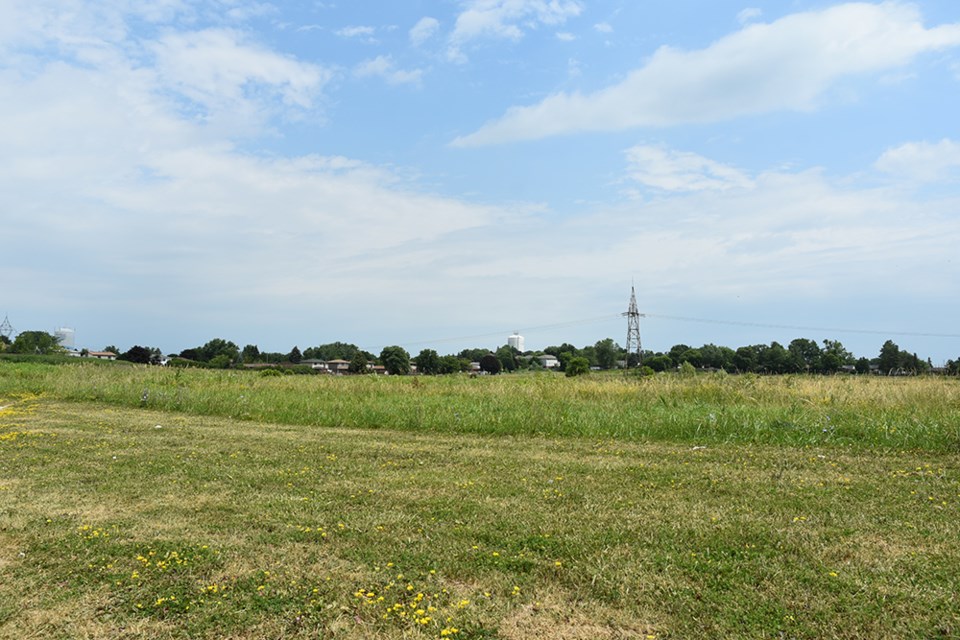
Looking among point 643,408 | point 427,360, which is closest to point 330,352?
point 427,360

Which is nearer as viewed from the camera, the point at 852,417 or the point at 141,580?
the point at 141,580

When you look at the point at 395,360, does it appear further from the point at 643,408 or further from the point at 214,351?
the point at 643,408

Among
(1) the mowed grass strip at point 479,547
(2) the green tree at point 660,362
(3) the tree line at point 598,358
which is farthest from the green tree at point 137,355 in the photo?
(1) the mowed grass strip at point 479,547

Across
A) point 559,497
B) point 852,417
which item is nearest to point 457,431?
point 559,497

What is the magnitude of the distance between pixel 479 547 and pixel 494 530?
47 centimetres

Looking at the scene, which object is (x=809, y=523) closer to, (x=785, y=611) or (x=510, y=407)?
(x=785, y=611)

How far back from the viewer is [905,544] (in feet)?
17.8

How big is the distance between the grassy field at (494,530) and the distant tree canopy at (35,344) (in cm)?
9571

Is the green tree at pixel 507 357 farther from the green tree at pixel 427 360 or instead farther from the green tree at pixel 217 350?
the green tree at pixel 217 350

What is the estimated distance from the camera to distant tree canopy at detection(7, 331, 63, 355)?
89.5 metres

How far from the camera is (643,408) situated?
14.9m

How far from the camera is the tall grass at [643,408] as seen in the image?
1180 centimetres

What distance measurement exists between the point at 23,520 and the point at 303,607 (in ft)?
12.6

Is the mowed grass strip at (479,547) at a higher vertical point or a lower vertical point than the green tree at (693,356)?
lower
